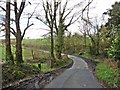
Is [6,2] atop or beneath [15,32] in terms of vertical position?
atop

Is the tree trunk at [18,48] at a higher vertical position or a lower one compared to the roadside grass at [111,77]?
higher

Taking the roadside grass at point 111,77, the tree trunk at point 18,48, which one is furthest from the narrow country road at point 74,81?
the tree trunk at point 18,48

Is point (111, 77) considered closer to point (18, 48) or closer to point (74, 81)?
point (74, 81)

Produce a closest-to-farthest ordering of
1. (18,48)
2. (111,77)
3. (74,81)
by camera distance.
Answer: (74,81)
(111,77)
(18,48)

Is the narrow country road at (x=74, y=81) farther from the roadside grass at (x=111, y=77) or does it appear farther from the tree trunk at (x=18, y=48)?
the tree trunk at (x=18, y=48)

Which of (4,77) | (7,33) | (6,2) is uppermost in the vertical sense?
(6,2)

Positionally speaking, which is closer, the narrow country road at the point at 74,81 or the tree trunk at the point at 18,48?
the narrow country road at the point at 74,81

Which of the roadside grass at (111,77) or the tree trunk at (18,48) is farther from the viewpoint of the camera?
the tree trunk at (18,48)

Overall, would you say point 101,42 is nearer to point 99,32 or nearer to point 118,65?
point 99,32

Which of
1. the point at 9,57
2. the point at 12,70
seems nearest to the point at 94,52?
the point at 9,57

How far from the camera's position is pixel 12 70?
808 inches

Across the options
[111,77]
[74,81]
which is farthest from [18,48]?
[111,77]

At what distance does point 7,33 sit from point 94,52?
5449 cm

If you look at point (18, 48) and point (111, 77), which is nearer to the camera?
point (111, 77)
